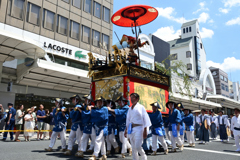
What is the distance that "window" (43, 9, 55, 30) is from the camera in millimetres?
18219

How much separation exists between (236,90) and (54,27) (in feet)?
199

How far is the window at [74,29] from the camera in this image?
67.5 feet

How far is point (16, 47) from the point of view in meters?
12.1

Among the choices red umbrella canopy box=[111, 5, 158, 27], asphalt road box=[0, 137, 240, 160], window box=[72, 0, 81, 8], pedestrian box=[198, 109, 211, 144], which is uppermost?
window box=[72, 0, 81, 8]

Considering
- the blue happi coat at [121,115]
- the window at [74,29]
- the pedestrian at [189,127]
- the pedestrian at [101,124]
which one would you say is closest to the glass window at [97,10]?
the window at [74,29]

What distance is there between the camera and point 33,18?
57.0 ft

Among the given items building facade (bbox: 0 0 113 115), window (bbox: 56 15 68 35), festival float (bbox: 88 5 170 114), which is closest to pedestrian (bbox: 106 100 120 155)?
festival float (bbox: 88 5 170 114)

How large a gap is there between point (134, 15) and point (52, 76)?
919 cm

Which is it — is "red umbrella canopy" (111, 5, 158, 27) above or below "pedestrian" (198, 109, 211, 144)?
above

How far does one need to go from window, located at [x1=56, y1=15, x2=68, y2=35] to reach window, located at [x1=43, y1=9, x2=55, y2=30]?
663 mm

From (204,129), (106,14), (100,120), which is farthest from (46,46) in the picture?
(204,129)

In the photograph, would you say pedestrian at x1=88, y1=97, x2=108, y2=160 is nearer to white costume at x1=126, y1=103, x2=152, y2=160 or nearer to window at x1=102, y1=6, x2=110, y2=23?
white costume at x1=126, y1=103, x2=152, y2=160

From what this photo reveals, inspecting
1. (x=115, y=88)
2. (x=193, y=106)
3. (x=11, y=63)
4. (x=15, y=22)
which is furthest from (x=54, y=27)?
(x=193, y=106)

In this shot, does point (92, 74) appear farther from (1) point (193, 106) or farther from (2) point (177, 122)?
(1) point (193, 106)
